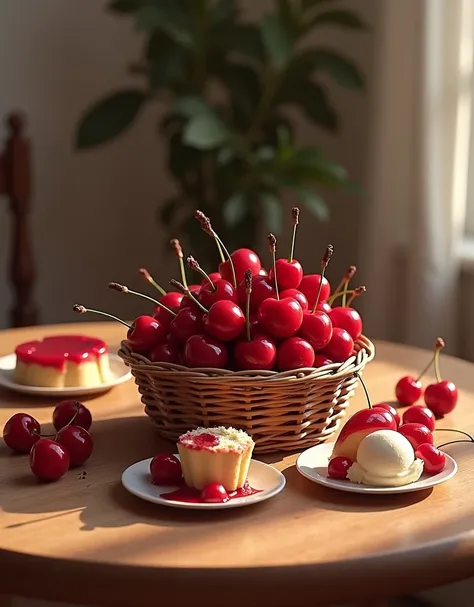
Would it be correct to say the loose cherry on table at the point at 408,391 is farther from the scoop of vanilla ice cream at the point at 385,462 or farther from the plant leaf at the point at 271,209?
the plant leaf at the point at 271,209

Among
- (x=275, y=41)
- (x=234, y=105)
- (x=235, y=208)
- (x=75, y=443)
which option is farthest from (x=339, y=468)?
(x=234, y=105)

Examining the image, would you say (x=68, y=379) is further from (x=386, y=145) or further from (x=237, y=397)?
(x=386, y=145)

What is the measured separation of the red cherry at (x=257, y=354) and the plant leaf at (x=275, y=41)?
1.57 meters

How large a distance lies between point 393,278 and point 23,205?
97 centimetres

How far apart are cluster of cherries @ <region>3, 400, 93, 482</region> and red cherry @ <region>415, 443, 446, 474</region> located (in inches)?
15.7

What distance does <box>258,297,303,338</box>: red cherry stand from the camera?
1.20 meters

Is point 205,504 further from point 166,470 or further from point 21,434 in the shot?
point 21,434

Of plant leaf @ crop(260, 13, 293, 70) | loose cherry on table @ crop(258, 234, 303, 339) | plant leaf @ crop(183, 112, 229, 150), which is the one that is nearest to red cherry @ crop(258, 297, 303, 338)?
loose cherry on table @ crop(258, 234, 303, 339)

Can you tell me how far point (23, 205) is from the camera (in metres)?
2.56

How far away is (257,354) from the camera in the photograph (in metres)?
1.18

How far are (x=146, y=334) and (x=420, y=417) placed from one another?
37cm

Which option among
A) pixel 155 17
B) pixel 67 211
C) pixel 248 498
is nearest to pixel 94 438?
pixel 248 498

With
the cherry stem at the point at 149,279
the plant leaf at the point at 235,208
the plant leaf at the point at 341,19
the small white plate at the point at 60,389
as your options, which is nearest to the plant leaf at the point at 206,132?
the plant leaf at the point at 235,208

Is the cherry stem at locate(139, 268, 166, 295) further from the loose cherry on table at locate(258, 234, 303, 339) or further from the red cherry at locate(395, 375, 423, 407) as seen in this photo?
the red cherry at locate(395, 375, 423, 407)
